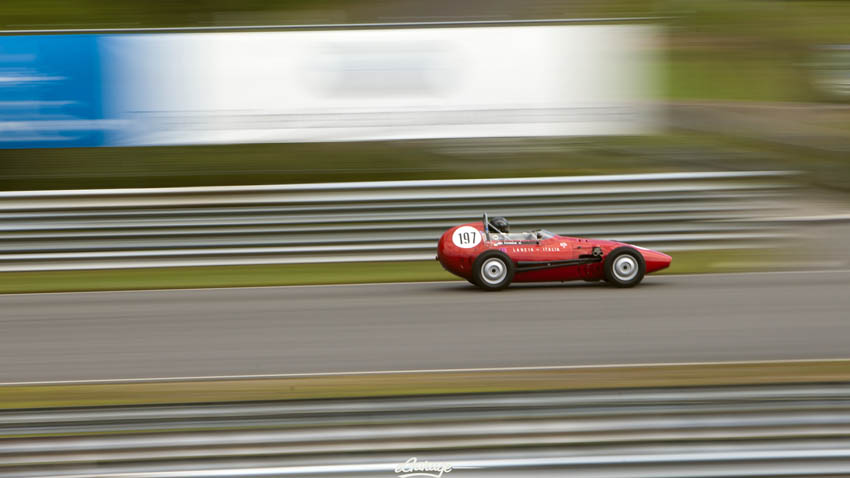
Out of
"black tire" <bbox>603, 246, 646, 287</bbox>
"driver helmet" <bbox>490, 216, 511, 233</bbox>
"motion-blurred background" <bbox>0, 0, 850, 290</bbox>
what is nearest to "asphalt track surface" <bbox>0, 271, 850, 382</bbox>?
"black tire" <bbox>603, 246, 646, 287</bbox>

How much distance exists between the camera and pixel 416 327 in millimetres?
7672

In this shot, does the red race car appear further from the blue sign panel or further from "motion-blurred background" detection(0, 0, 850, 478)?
the blue sign panel

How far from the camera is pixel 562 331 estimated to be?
7.37m

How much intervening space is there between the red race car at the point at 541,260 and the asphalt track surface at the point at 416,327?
185 mm

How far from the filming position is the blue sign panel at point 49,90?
12320mm

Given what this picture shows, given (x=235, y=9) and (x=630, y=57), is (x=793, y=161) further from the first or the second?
(x=235, y=9)

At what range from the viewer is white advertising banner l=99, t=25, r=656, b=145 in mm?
12367

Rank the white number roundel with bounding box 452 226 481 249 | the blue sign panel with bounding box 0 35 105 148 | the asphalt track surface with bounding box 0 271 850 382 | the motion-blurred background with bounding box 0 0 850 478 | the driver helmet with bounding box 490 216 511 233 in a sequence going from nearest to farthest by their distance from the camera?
1. the motion-blurred background with bounding box 0 0 850 478
2. the asphalt track surface with bounding box 0 271 850 382
3. the white number roundel with bounding box 452 226 481 249
4. the driver helmet with bounding box 490 216 511 233
5. the blue sign panel with bounding box 0 35 105 148

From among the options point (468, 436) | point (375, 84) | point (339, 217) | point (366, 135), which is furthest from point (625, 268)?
point (468, 436)

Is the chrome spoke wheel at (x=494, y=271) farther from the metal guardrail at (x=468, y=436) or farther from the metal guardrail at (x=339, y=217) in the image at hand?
the metal guardrail at (x=468, y=436)

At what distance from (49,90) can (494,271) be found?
6.60 metres

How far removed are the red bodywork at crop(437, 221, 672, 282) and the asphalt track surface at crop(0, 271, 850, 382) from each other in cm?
18

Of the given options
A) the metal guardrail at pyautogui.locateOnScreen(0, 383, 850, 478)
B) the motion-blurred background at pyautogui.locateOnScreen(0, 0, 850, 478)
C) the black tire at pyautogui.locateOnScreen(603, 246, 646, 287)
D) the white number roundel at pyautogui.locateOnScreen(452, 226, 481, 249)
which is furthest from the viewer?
the white number roundel at pyautogui.locateOnScreen(452, 226, 481, 249)

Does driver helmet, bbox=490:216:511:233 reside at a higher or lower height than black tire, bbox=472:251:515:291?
higher
